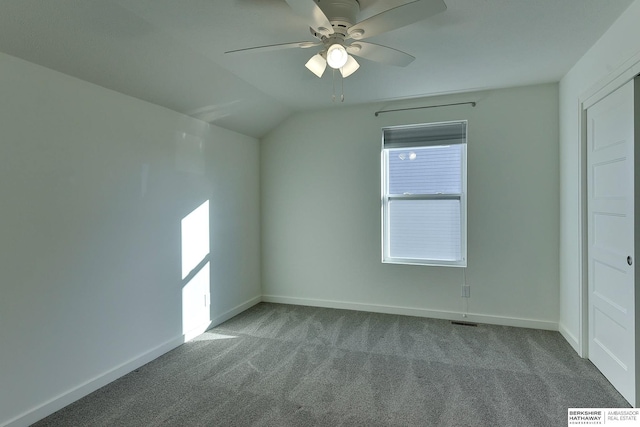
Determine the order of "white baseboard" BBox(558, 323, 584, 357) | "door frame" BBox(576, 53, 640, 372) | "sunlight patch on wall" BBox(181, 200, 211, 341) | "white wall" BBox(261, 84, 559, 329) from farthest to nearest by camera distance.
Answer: "white wall" BBox(261, 84, 559, 329)
"sunlight patch on wall" BBox(181, 200, 211, 341)
"white baseboard" BBox(558, 323, 584, 357)
"door frame" BBox(576, 53, 640, 372)

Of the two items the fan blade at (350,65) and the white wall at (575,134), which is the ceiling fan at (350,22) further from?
the white wall at (575,134)

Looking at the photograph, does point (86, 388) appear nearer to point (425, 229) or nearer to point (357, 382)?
point (357, 382)

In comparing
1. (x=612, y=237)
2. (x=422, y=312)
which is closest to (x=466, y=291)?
(x=422, y=312)

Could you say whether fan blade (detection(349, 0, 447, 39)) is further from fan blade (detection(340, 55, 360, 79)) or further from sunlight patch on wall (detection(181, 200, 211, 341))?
sunlight patch on wall (detection(181, 200, 211, 341))

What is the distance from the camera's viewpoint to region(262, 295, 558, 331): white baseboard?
3371 millimetres

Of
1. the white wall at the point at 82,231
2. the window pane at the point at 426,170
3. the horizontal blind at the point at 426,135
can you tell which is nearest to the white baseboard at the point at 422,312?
Answer: the window pane at the point at 426,170

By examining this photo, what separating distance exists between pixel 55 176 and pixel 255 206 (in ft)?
7.88

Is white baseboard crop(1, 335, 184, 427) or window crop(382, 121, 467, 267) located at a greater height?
window crop(382, 121, 467, 267)

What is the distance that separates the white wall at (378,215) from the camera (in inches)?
131

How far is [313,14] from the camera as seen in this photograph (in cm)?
162

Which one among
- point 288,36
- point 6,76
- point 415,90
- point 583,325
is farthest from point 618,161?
point 6,76

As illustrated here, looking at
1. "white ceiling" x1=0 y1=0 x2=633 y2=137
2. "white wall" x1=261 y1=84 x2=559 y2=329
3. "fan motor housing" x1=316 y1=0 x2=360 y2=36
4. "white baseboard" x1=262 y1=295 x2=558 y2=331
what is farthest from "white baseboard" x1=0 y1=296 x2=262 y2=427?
"fan motor housing" x1=316 y1=0 x2=360 y2=36

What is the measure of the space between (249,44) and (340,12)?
899 millimetres

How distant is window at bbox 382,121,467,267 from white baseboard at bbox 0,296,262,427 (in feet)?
7.83
